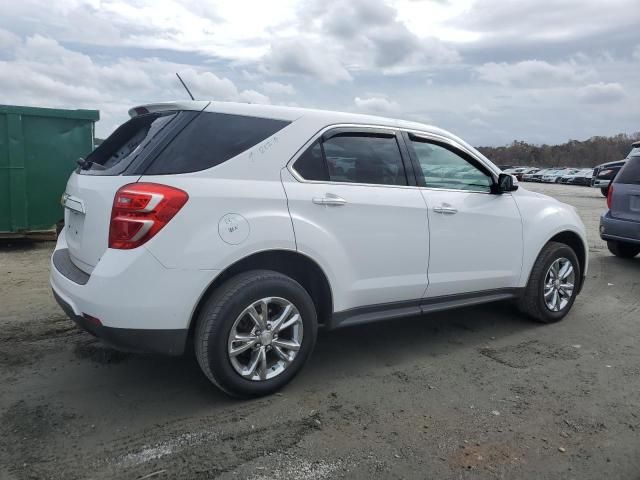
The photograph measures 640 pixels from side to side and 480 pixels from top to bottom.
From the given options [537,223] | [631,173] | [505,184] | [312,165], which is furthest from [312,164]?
[631,173]

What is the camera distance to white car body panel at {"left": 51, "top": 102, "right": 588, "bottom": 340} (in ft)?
9.55

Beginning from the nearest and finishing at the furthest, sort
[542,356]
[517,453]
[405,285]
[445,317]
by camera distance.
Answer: [517,453] → [405,285] → [542,356] → [445,317]

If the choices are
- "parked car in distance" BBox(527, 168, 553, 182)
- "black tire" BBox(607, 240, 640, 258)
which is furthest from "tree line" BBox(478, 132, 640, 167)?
"black tire" BBox(607, 240, 640, 258)

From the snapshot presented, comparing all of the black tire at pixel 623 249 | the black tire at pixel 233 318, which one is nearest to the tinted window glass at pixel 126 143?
the black tire at pixel 233 318

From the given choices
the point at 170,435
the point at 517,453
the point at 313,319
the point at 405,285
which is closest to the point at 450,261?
the point at 405,285

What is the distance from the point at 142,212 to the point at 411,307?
2.04m

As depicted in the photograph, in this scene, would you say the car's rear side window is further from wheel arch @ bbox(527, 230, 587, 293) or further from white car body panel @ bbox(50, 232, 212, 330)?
wheel arch @ bbox(527, 230, 587, 293)

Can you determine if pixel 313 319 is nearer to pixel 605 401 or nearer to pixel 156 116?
pixel 156 116

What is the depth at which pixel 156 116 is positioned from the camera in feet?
11.3

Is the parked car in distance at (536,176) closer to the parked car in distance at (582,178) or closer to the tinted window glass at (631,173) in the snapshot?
the parked car in distance at (582,178)

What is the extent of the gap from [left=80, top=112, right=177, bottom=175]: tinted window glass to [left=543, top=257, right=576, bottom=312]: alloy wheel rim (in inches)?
137

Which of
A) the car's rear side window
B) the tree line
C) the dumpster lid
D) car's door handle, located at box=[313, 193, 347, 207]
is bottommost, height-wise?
car's door handle, located at box=[313, 193, 347, 207]

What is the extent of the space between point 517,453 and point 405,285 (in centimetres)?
137

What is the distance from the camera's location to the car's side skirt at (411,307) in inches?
143
